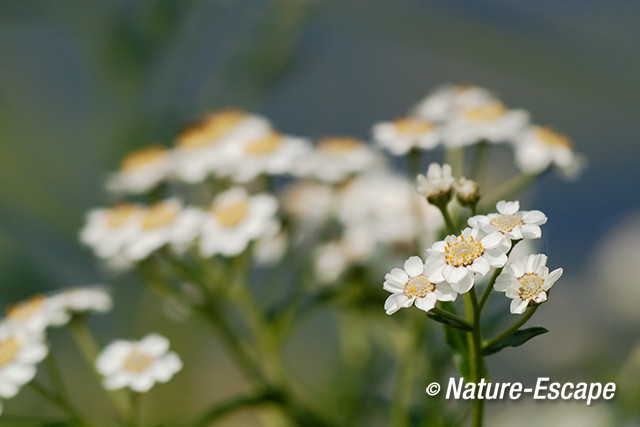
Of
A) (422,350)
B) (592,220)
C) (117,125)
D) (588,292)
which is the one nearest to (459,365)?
(422,350)

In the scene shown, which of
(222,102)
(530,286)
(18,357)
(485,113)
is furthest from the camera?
(222,102)

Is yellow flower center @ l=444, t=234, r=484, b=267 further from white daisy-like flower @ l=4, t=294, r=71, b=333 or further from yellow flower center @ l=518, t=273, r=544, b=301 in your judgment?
white daisy-like flower @ l=4, t=294, r=71, b=333

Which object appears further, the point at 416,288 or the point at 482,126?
the point at 482,126

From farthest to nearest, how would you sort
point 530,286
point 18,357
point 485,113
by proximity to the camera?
1. point 485,113
2. point 18,357
3. point 530,286

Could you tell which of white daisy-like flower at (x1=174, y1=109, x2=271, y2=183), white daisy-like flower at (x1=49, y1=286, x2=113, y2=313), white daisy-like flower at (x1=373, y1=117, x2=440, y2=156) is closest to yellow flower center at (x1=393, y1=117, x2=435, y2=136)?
white daisy-like flower at (x1=373, y1=117, x2=440, y2=156)

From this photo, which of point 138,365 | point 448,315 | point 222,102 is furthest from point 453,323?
point 222,102

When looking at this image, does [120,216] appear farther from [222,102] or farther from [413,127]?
[222,102]
